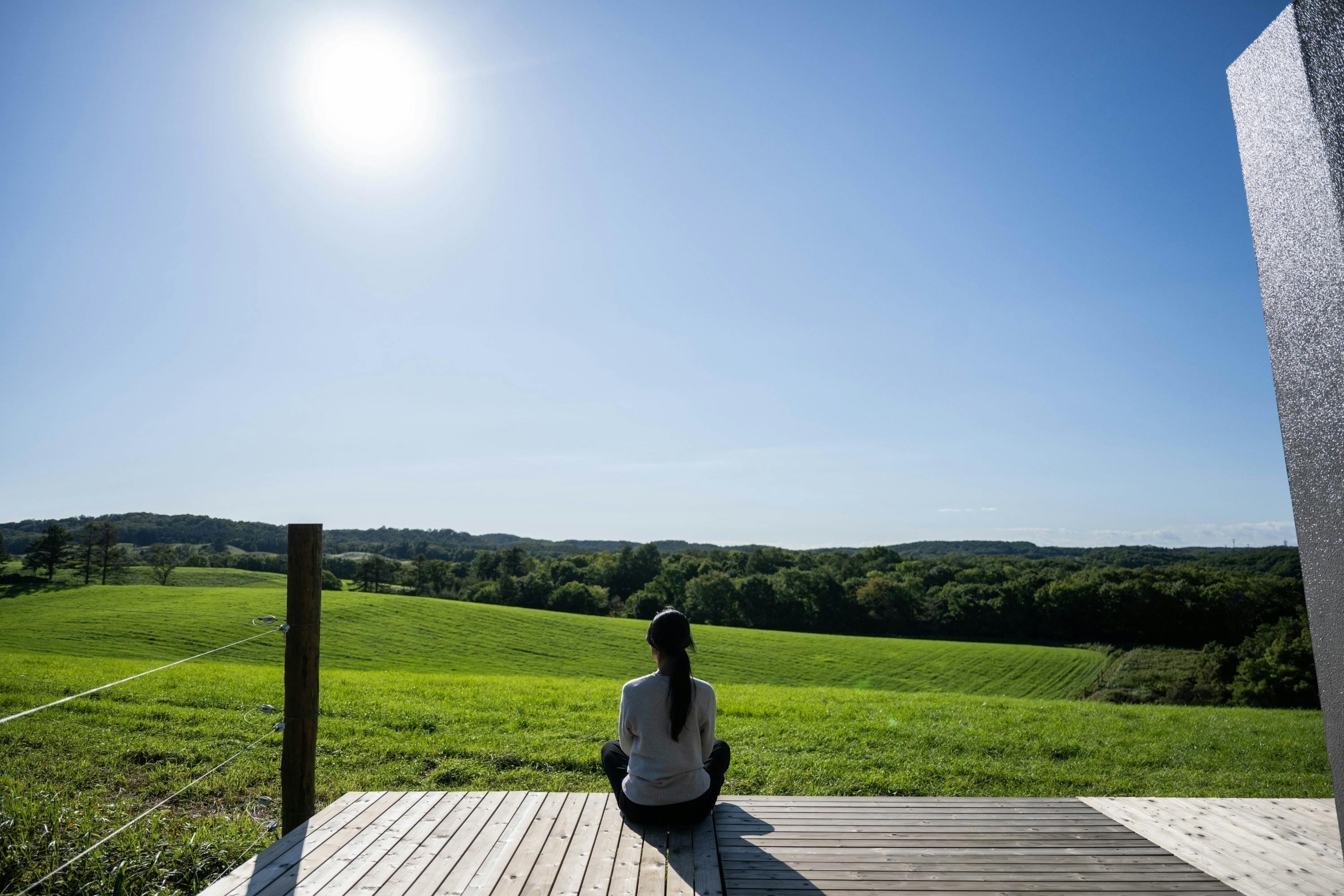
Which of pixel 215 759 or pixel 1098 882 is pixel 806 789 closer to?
pixel 1098 882

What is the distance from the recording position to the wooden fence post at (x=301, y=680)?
4496 mm

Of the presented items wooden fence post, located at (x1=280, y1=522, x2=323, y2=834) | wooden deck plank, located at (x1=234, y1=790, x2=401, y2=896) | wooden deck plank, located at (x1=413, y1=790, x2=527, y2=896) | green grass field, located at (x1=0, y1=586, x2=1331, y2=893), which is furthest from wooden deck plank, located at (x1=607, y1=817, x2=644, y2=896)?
green grass field, located at (x1=0, y1=586, x2=1331, y2=893)

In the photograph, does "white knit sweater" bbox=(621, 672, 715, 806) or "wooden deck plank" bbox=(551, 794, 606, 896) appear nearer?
"wooden deck plank" bbox=(551, 794, 606, 896)

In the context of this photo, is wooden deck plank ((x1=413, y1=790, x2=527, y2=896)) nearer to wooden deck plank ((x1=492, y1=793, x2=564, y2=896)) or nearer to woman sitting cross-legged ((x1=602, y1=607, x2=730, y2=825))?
wooden deck plank ((x1=492, y1=793, x2=564, y2=896))

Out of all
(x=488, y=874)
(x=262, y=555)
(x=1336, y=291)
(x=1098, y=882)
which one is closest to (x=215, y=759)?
(x=488, y=874)

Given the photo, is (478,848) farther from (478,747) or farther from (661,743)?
(478,747)

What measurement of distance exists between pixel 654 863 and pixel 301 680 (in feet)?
8.54

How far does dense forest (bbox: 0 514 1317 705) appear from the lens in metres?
37.4

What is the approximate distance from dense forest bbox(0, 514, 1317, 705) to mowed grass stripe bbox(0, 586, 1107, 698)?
16.8ft

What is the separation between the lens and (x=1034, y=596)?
1875 inches

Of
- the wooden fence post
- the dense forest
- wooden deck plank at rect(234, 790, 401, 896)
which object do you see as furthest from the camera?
the dense forest

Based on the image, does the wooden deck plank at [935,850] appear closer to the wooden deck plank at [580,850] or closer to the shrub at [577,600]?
the wooden deck plank at [580,850]

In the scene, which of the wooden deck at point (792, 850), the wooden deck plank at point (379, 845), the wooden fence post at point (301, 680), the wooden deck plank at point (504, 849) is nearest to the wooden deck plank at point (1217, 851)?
the wooden deck at point (792, 850)

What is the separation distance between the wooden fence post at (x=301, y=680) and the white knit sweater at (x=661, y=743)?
211 centimetres
